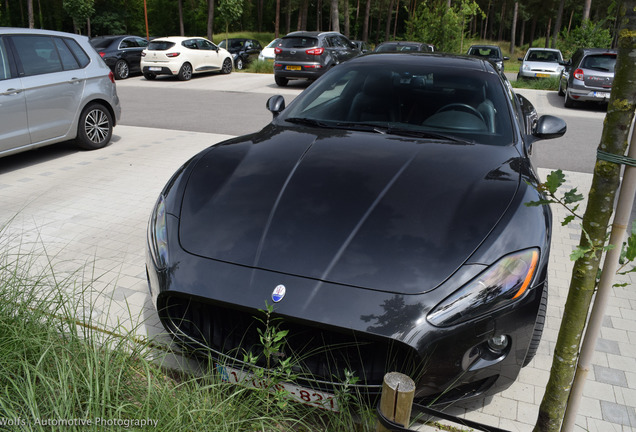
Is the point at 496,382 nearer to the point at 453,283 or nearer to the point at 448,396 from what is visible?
the point at 448,396

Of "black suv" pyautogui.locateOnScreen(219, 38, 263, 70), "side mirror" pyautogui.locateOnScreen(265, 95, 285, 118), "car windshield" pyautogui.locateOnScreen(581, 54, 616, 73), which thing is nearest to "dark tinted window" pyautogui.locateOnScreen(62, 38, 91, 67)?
"side mirror" pyautogui.locateOnScreen(265, 95, 285, 118)

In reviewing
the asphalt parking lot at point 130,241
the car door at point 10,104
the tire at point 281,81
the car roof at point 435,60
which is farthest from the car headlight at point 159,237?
the tire at point 281,81

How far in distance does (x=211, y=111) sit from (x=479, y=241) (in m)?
10.4

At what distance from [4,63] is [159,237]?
16.8ft

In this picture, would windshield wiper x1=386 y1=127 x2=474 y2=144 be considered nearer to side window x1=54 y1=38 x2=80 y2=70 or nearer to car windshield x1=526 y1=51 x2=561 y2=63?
side window x1=54 y1=38 x2=80 y2=70

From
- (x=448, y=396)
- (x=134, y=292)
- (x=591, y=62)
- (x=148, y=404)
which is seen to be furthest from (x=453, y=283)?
(x=591, y=62)

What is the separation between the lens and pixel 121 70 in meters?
19.2

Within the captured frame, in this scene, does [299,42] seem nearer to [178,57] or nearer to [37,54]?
[178,57]

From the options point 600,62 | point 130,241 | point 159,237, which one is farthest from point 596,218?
point 600,62

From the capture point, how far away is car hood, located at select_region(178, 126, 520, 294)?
241cm

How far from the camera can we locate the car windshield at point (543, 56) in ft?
67.3

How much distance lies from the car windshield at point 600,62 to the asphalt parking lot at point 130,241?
7.99 metres

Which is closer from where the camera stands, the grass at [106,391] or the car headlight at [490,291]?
the grass at [106,391]

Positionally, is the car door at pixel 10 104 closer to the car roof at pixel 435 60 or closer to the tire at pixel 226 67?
the car roof at pixel 435 60
